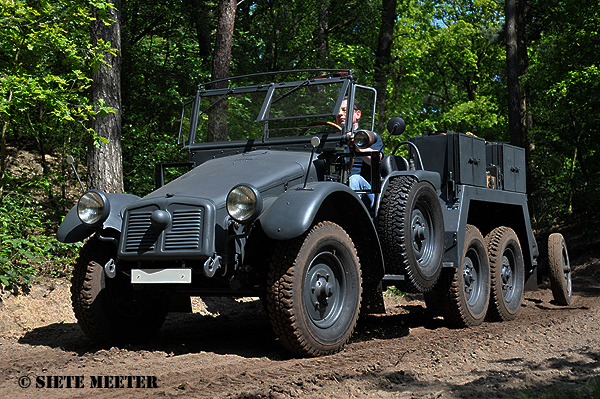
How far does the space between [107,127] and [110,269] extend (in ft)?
16.6

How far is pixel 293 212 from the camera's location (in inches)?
204

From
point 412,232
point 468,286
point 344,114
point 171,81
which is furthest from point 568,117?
point 412,232

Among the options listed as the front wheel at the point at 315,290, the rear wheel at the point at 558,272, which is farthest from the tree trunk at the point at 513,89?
the front wheel at the point at 315,290

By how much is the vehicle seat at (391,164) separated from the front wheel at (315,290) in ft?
4.97

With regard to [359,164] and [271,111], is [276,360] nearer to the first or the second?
[359,164]

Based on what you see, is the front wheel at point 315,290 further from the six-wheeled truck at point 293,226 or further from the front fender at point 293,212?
the front fender at point 293,212

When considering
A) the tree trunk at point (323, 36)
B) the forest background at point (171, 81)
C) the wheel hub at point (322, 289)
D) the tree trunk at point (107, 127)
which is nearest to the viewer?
the wheel hub at point (322, 289)

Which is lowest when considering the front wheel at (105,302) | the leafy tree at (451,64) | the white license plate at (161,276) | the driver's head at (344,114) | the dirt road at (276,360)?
the dirt road at (276,360)

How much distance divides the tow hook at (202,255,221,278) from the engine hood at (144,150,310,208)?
45 centimetres

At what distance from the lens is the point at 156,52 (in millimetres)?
16031

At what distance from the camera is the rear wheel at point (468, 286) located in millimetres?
7645

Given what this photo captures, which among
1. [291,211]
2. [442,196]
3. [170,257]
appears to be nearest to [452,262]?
[442,196]

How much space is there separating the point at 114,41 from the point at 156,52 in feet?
17.9

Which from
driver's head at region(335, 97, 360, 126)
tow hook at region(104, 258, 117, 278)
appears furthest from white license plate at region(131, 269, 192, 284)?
driver's head at region(335, 97, 360, 126)
